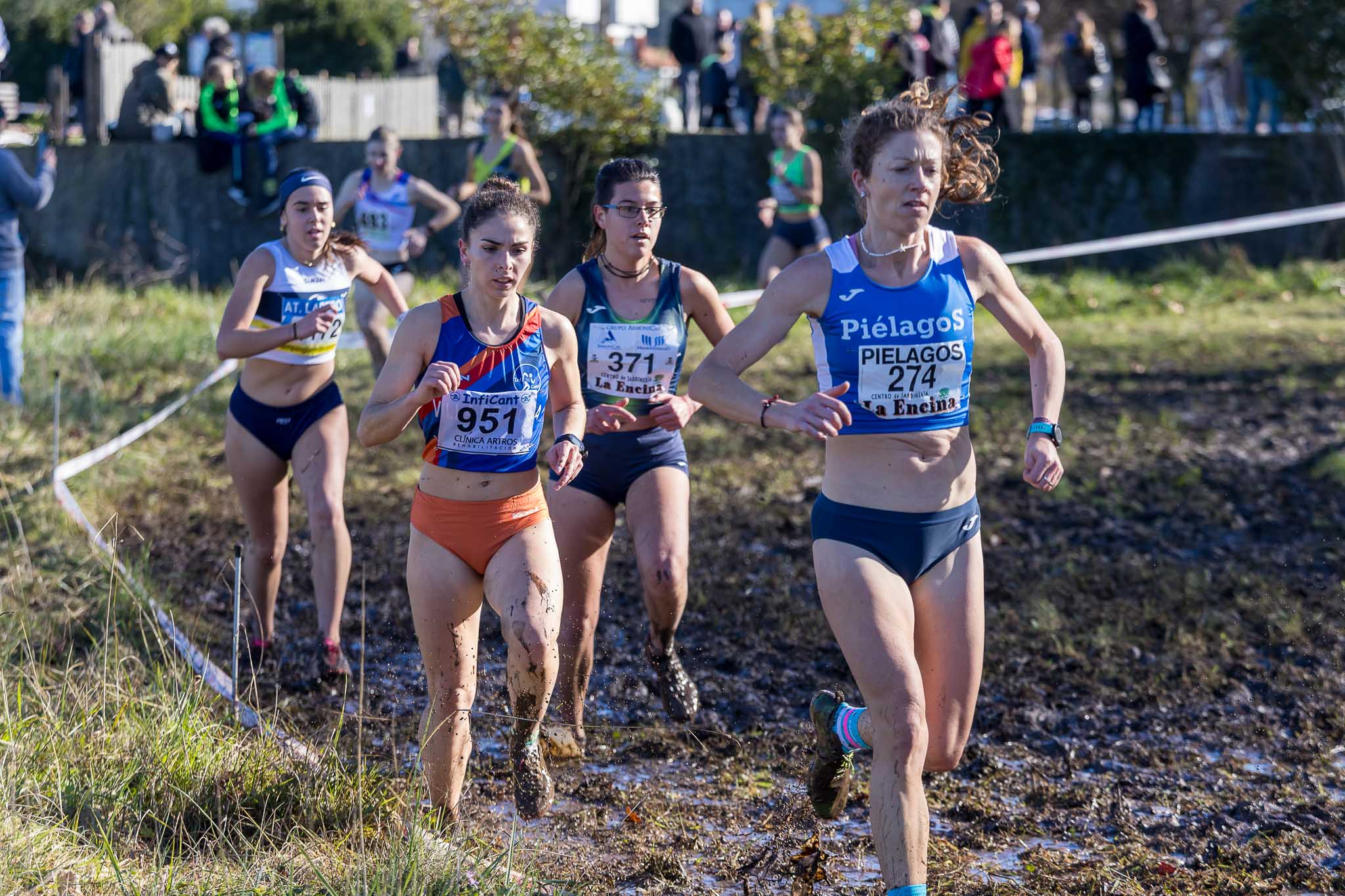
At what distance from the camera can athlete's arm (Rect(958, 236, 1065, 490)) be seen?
4.33m

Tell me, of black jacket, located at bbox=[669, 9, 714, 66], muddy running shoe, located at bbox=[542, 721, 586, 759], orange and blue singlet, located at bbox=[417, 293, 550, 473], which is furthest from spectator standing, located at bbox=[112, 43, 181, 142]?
orange and blue singlet, located at bbox=[417, 293, 550, 473]

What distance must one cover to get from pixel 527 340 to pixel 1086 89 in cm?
1540

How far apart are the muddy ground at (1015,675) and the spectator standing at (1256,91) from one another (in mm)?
7527

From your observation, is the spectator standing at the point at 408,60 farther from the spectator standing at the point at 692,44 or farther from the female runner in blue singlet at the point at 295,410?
the female runner in blue singlet at the point at 295,410

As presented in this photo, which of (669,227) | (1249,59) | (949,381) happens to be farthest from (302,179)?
(1249,59)

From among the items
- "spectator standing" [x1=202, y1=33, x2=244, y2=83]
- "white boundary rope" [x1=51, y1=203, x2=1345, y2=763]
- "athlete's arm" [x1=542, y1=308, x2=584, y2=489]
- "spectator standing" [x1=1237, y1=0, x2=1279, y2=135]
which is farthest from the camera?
"spectator standing" [x1=202, y1=33, x2=244, y2=83]

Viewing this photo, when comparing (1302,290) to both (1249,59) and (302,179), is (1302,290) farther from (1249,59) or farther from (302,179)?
(302,179)

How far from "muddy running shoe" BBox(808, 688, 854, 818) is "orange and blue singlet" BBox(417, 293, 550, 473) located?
1.16 m

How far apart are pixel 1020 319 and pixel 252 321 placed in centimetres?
330

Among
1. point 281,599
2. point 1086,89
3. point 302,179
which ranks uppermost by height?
point 1086,89

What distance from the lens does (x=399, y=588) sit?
7719 mm

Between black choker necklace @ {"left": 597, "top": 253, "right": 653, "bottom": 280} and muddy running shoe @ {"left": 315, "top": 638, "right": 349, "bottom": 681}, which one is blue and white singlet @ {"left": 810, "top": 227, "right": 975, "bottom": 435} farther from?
muddy running shoe @ {"left": 315, "top": 638, "right": 349, "bottom": 681}

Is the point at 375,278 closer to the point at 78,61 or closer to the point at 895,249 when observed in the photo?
the point at 895,249

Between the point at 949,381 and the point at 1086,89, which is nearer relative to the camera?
the point at 949,381
